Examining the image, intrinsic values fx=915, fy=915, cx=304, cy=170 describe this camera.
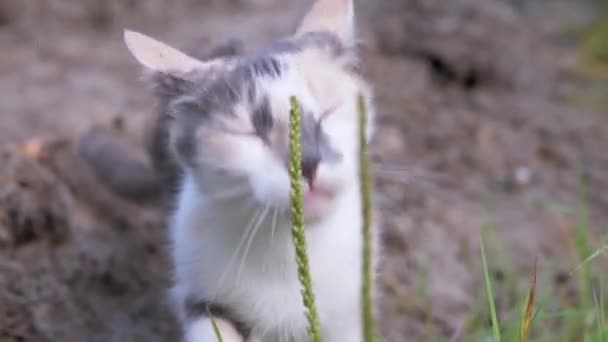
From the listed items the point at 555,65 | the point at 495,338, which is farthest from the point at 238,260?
the point at 555,65

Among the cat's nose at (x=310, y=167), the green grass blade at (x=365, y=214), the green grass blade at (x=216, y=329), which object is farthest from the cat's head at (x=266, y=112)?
the green grass blade at (x=365, y=214)

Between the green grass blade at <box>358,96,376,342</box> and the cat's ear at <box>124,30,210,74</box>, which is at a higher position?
the cat's ear at <box>124,30,210,74</box>

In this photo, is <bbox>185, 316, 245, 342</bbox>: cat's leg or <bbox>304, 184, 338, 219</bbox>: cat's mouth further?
<bbox>185, 316, 245, 342</bbox>: cat's leg

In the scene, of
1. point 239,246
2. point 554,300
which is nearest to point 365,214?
point 239,246

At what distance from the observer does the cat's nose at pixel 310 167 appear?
1.58 m

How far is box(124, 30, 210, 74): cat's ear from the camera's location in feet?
6.03

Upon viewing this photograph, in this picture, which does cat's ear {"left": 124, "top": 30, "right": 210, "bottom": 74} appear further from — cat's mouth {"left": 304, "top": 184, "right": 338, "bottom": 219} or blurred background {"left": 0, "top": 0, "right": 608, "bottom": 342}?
blurred background {"left": 0, "top": 0, "right": 608, "bottom": 342}

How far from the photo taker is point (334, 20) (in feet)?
6.59

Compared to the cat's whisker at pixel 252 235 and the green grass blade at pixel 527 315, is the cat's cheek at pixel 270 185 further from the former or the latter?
the green grass blade at pixel 527 315

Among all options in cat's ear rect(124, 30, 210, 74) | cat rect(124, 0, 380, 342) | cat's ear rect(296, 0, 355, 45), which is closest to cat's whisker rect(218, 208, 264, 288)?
cat rect(124, 0, 380, 342)

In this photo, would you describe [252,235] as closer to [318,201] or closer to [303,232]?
[318,201]

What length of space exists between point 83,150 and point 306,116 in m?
1.67

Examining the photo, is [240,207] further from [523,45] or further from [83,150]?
[523,45]

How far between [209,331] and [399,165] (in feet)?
5.40
